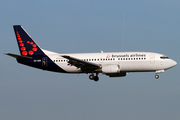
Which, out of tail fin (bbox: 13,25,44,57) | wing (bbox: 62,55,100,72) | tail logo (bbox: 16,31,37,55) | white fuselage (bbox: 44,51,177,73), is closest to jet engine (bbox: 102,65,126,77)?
white fuselage (bbox: 44,51,177,73)

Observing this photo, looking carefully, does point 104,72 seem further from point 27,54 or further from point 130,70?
point 27,54

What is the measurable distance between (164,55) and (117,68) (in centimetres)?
818

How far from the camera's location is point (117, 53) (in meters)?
52.2

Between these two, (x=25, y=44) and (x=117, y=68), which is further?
(x=25, y=44)

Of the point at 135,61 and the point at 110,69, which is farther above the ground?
the point at 135,61

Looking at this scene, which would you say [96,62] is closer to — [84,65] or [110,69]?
[84,65]

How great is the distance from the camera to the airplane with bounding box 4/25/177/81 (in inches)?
1994

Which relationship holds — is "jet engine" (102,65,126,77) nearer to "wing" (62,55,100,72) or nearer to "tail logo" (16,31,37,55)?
"wing" (62,55,100,72)

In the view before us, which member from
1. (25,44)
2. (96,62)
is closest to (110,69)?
(96,62)

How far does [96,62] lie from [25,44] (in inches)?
550

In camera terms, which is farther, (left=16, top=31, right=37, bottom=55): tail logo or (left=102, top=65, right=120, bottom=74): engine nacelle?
(left=16, top=31, right=37, bottom=55): tail logo

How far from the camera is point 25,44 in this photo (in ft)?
187

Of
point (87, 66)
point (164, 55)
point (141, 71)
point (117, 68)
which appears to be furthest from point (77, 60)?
point (164, 55)

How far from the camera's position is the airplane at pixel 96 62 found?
50656 mm
